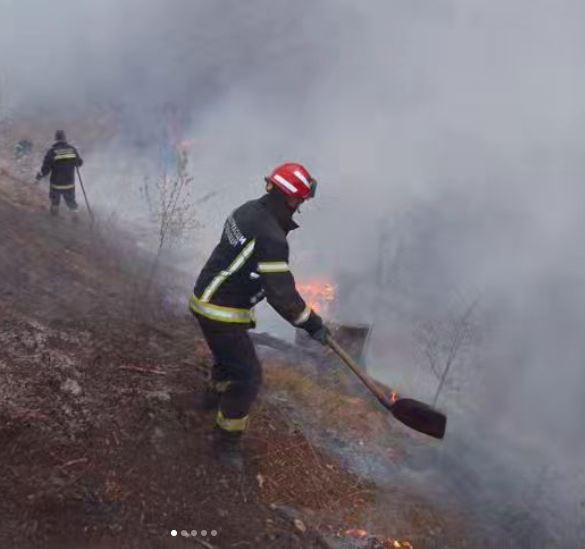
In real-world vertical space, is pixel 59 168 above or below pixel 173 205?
above

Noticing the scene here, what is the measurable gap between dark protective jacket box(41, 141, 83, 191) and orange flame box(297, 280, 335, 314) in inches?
165

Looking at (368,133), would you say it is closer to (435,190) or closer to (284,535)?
(435,190)

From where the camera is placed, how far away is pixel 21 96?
15797mm

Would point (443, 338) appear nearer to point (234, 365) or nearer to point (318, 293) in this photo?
point (318, 293)

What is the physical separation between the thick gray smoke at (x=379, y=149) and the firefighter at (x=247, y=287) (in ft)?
21.8

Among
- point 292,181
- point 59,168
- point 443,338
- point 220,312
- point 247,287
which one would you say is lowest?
point 443,338

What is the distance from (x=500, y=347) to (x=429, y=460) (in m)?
8.07

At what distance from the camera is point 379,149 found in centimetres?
1536

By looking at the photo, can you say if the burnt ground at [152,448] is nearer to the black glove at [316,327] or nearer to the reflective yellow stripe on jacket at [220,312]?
the reflective yellow stripe on jacket at [220,312]

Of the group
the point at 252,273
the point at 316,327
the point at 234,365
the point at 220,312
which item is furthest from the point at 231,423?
the point at 252,273

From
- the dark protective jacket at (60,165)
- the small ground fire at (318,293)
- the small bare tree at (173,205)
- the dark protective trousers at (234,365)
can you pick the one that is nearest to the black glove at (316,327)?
the dark protective trousers at (234,365)

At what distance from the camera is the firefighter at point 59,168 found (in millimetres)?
8664

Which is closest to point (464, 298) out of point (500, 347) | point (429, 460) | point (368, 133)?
point (500, 347)

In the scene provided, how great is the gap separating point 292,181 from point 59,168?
6.11 m
